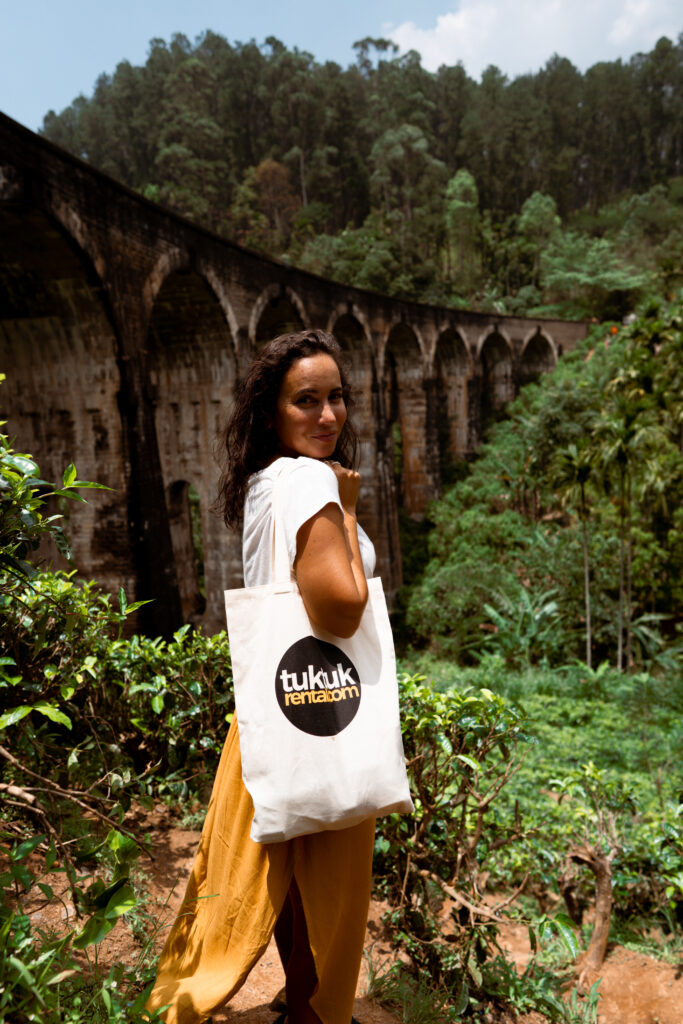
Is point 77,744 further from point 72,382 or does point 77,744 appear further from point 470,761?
point 72,382

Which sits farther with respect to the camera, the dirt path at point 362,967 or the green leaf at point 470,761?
the green leaf at point 470,761

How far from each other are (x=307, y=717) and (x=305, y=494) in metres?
0.43

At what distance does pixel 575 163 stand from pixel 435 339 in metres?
37.5

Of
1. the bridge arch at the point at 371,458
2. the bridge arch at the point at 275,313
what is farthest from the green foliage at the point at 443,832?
the bridge arch at the point at 371,458

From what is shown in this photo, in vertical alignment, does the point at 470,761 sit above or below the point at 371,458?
below

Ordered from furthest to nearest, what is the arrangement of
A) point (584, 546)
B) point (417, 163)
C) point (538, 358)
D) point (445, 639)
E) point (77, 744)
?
point (417, 163), point (538, 358), point (445, 639), point (584, 546), point (77, 744)

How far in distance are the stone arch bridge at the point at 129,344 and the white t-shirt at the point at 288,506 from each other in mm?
5224

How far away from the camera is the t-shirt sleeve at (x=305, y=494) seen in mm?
1313

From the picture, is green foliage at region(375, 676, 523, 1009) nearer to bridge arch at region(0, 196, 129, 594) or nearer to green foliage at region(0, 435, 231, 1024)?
green foliage at region(0, 435, 231, 1024)

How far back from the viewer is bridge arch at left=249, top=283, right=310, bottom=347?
965 cm

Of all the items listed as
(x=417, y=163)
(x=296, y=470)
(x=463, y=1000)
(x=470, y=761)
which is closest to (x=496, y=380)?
(x=417, y=163)

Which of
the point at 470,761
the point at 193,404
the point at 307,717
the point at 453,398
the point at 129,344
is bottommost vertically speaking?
the point at 470,761

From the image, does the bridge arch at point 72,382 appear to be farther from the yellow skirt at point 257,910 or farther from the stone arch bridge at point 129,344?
the yellow skirt at point 257,910

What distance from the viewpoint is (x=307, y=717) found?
1263 mm
